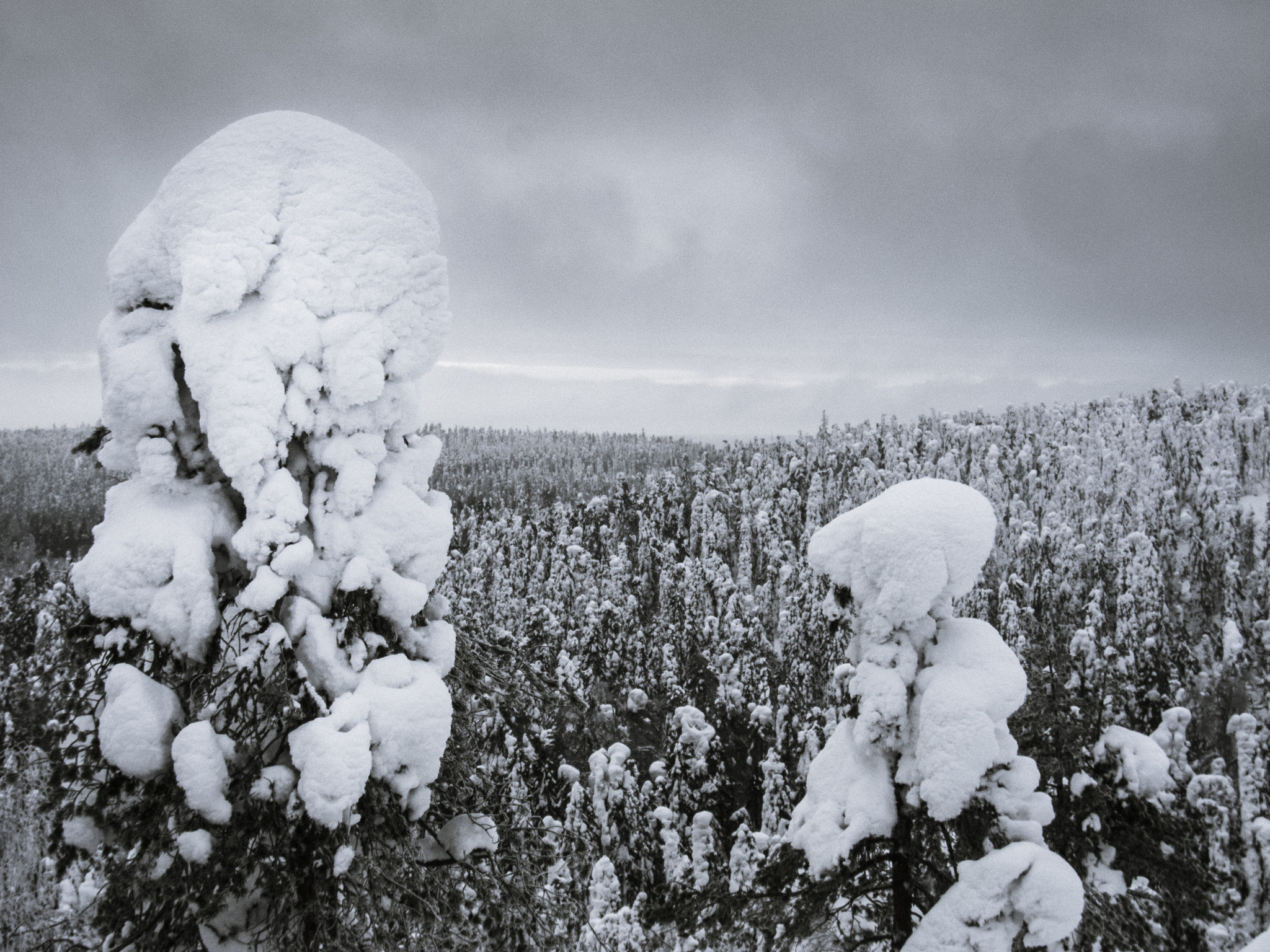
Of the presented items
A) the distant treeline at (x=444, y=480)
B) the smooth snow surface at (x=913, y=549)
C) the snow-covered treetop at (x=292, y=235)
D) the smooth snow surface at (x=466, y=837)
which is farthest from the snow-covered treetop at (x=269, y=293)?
the distant treeline at (x=444, y=480)

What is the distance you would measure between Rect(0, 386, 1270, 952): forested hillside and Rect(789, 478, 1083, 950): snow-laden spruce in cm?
42

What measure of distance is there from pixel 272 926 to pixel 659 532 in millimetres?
46241

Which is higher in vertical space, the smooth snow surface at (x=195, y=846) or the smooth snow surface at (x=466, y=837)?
the smooth snow surface at (x=195, y=846)

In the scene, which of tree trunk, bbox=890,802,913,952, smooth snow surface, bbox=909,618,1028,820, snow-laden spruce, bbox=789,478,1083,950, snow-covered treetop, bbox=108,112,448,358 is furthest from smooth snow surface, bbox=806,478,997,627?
snow-covered treetop, bbox=108,112,448,358

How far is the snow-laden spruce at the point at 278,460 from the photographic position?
4.20 meters

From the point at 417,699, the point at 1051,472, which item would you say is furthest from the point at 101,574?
the point at 1051,472

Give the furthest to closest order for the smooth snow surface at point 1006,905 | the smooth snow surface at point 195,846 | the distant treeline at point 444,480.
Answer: the distant treeline at point 444,480
the smooth snow surface at point 1006,905
the smooth snow surface at point 195,846

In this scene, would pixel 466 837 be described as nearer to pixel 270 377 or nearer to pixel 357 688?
pixel 357 688

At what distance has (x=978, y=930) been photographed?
16.6 feet

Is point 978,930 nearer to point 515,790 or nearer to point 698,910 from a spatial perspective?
point 698,910

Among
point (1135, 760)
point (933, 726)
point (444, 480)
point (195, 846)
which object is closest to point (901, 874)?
point (933, 726)

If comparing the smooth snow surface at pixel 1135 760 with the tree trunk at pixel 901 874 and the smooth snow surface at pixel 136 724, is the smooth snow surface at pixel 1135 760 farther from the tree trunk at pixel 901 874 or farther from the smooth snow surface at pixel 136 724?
the smooth snow surface at pixel 136 724

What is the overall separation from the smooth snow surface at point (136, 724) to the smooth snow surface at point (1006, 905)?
5195mm

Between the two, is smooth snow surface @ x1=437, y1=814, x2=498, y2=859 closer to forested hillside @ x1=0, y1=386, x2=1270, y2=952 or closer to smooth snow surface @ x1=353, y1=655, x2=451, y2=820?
forested hillside @ x1=0, y1=386, x2=1270, y2=952
